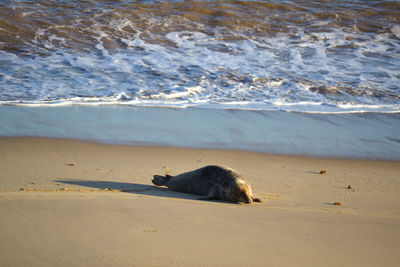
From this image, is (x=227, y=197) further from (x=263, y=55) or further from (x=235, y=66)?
(x=263, y=55)

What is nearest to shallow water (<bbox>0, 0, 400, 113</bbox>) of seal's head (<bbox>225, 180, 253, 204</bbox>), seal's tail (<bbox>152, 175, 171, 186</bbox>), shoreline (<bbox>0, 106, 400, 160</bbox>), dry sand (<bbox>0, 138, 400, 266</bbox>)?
shoreline (<bbox>0, 106, 400, 160</bbox>)

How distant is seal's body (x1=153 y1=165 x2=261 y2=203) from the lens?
4.36 meters

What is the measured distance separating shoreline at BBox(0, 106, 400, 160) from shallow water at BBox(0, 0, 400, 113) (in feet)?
1.48

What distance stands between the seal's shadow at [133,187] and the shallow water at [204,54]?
3.51m

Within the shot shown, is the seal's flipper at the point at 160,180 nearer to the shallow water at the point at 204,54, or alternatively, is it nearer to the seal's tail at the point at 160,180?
the seal's tail at the point at 160,180

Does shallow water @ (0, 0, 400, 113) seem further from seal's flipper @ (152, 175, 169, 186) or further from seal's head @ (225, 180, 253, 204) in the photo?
seal's head @ (225, 180, 253, 204)

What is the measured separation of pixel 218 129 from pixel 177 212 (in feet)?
11.4

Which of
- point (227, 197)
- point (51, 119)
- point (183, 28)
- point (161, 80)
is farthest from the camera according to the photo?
point (183, 28)

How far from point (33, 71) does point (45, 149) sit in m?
4.23

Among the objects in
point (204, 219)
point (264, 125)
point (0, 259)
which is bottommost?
point (264, 125)

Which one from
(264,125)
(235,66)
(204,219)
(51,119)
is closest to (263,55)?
(235,66)

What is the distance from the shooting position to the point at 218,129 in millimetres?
7078

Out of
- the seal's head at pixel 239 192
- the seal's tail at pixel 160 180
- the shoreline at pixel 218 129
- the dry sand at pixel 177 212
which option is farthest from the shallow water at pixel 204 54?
the seal's head at pixel 239 192

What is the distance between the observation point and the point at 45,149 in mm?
5812
